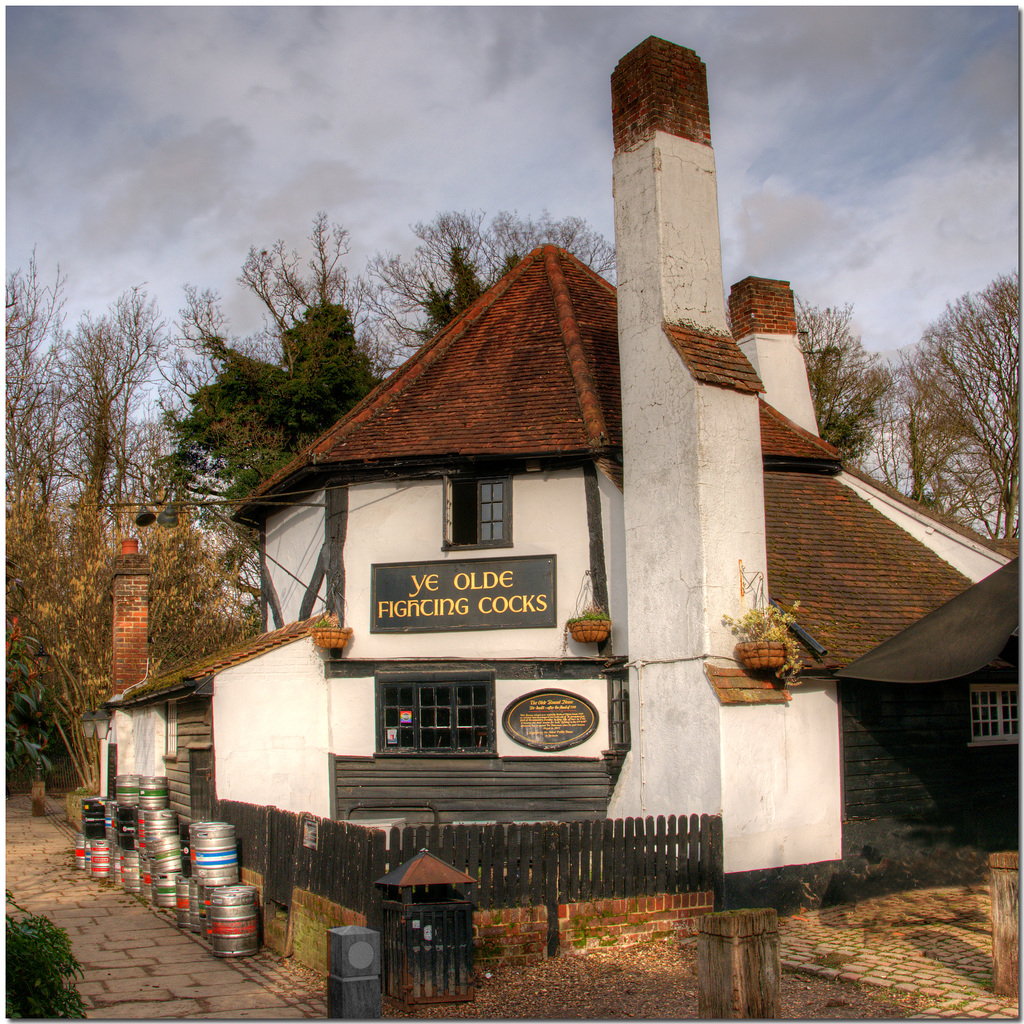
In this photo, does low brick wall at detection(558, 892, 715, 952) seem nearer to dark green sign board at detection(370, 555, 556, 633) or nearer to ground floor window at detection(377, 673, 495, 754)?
ground floor window at detection(377, 673, 495, 754)

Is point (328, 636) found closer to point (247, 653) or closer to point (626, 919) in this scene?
point (247, 653)

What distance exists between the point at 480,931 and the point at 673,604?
3.51m

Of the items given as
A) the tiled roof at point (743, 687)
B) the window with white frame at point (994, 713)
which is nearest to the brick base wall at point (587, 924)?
the tiled roof at point (743, 687)

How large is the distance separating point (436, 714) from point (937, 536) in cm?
690

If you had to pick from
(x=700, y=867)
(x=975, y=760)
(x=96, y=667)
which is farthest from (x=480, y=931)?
(x=96, y=667)

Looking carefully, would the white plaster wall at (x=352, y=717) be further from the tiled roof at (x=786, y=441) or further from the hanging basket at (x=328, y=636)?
the tiled roof at (x=786, y=441)

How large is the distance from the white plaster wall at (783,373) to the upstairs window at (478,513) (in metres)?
5.94

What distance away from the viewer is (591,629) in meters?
10.2

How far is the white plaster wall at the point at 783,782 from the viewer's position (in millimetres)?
8977

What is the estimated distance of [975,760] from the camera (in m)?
11.1

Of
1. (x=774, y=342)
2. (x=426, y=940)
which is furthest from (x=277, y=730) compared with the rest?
(x=774, y=342)

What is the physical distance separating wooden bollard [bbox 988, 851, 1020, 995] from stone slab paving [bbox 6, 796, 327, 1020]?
4.54m

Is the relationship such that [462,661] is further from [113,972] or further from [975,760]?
[975,760]

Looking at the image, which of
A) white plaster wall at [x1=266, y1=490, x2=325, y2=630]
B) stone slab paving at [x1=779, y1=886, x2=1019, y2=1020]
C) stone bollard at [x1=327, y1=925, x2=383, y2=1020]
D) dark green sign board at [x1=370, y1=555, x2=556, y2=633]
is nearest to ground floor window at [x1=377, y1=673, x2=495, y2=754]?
dark green sign board at [x1=370, y1=555, x2=556, y2=633]
